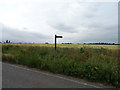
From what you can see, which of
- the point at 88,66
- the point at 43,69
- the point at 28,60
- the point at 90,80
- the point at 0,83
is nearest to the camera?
the point at 0,83

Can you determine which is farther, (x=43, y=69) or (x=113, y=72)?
(x=43, y=69)

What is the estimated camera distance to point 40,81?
248 inches

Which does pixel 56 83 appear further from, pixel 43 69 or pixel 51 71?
pixel 43 69

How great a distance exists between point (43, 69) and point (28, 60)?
77.2 inches

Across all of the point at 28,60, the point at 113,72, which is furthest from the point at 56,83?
the point at 28,60

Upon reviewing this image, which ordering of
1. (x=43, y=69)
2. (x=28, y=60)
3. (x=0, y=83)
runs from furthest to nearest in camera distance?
(x=28, y=60)
(x=43, y=69)
(x=0, y=83)

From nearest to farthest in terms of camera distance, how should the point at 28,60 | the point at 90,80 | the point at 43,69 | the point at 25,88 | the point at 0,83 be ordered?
the point at 25,88, the point at 0,83, the point at 90,80, the point at 43,69, the point at 28,60

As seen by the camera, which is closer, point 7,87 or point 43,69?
point 7,87

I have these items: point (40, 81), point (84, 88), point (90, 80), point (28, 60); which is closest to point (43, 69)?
point (28, 60)

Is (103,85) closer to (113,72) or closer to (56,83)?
(113,72)

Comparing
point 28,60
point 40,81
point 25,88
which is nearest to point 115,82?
point 40,81

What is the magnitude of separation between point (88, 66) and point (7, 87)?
14.3 feet

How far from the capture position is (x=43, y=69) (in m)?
8.97

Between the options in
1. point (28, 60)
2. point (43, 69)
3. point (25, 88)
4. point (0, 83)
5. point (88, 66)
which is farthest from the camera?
point (28, 60)
